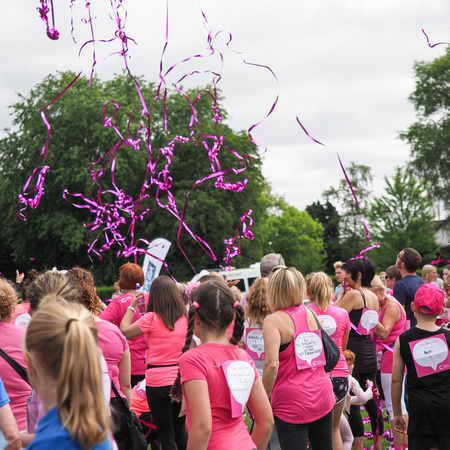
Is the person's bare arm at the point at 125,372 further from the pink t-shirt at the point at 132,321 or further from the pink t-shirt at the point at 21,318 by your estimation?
the pink t-shirt at the point at 132,321

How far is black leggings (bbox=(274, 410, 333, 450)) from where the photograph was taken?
4.23 m

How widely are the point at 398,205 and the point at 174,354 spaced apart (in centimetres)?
3887

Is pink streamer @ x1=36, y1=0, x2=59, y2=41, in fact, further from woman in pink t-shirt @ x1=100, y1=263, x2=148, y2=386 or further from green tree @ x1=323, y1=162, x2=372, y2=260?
green tree @ x1=323, y1=162, x2=372, y2=260

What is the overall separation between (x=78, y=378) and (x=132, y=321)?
13.1 ft

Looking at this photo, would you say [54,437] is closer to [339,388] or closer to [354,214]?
[339,388]

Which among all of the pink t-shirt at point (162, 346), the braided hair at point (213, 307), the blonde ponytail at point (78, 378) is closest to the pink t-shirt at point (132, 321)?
the pink t-shirt at point (162, 346)

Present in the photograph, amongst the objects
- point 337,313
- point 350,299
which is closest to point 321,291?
point 337,313

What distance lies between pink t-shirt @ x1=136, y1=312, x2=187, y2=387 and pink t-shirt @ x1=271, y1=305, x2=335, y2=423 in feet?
3.77

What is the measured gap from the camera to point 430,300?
4.27 m

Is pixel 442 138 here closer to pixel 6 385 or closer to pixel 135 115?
pixel 135 115

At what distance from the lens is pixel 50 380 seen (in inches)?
81.7

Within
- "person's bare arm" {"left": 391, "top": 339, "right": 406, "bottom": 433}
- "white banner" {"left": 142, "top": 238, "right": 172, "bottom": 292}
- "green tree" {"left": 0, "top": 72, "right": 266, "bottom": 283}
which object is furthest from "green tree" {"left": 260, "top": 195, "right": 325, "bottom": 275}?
"person's bare arm" {"left": 391, "top": 339, "right": 406, "bottom": 433}

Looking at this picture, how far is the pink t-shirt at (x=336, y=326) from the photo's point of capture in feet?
17.1

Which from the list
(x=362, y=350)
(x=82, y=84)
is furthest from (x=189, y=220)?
(x=362, y=350)
